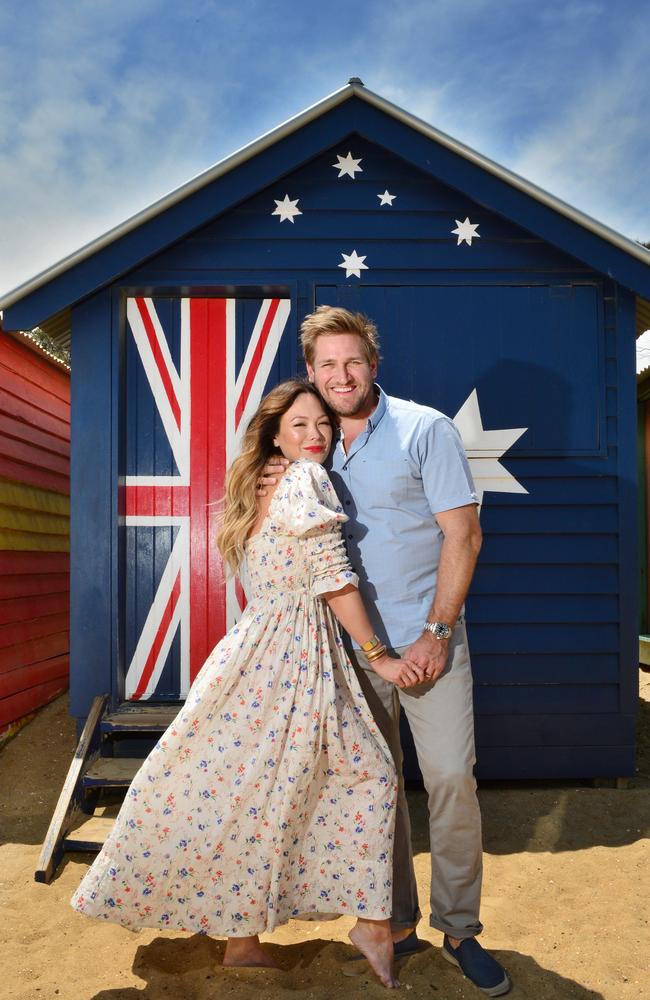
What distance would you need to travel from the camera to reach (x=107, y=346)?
4500mm

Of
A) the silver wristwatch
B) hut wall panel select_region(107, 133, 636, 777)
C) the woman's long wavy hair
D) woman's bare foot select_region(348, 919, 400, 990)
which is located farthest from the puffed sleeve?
hut wall panel select_region(107, 133, 636, 777)

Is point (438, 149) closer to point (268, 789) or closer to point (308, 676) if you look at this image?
point (308, 676)

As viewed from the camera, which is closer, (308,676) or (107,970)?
(308,676)

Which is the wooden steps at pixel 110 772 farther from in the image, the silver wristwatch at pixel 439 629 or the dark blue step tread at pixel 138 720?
the silver wristwatch at pixel 439 629

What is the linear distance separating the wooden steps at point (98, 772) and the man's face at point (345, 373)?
2.30m

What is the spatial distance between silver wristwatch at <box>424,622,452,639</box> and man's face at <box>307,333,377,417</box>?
793mm

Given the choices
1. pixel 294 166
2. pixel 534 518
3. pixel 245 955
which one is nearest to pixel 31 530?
pixel 294 166

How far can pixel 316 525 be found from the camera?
2.37 m

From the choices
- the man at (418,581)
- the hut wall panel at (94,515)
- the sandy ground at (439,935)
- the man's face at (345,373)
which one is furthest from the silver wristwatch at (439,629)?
the hut wall panel at (94,515)

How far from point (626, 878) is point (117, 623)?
2927 millimetres

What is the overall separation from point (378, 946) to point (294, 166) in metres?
3.92

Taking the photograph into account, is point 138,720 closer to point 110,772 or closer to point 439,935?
point 110,772

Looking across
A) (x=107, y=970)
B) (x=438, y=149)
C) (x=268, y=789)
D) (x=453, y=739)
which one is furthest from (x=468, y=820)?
(x=438, y=149)

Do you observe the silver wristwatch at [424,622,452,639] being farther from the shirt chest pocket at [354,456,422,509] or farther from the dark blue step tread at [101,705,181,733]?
the dark blue step tread at [101,705,181,733]
